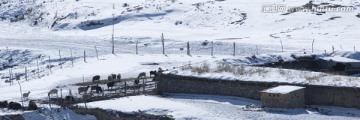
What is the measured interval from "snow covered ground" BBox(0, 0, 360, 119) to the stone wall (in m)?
0.46

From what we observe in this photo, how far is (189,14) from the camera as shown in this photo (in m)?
68.8

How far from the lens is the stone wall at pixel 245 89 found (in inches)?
1319

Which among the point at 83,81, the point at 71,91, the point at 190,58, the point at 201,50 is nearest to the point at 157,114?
the point at 71,91

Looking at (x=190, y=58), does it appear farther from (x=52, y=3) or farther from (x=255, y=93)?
(x=52, y=3)

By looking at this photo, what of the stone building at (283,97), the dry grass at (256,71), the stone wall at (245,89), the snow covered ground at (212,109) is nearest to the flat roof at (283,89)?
the stone building at (283,97)

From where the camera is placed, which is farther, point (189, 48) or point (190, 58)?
point (189, 48)

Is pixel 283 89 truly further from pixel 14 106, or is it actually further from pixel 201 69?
pixel 14 106

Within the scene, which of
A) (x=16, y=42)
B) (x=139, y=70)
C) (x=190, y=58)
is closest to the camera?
(x=139, y=70)

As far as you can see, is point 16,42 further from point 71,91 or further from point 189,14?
point 71,91

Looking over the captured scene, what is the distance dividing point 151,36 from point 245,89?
27.8 meters

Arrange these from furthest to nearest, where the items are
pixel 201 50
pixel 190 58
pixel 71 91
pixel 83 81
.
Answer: pixel 201 50 → pixel 190 58 → pixel 83 81 → pixel 71 91

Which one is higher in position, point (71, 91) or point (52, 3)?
point (52, 3)

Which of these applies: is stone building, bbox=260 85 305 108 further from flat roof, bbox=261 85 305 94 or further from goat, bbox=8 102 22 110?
goat, bbox=8 102 22 110

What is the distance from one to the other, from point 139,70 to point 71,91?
8.55m
